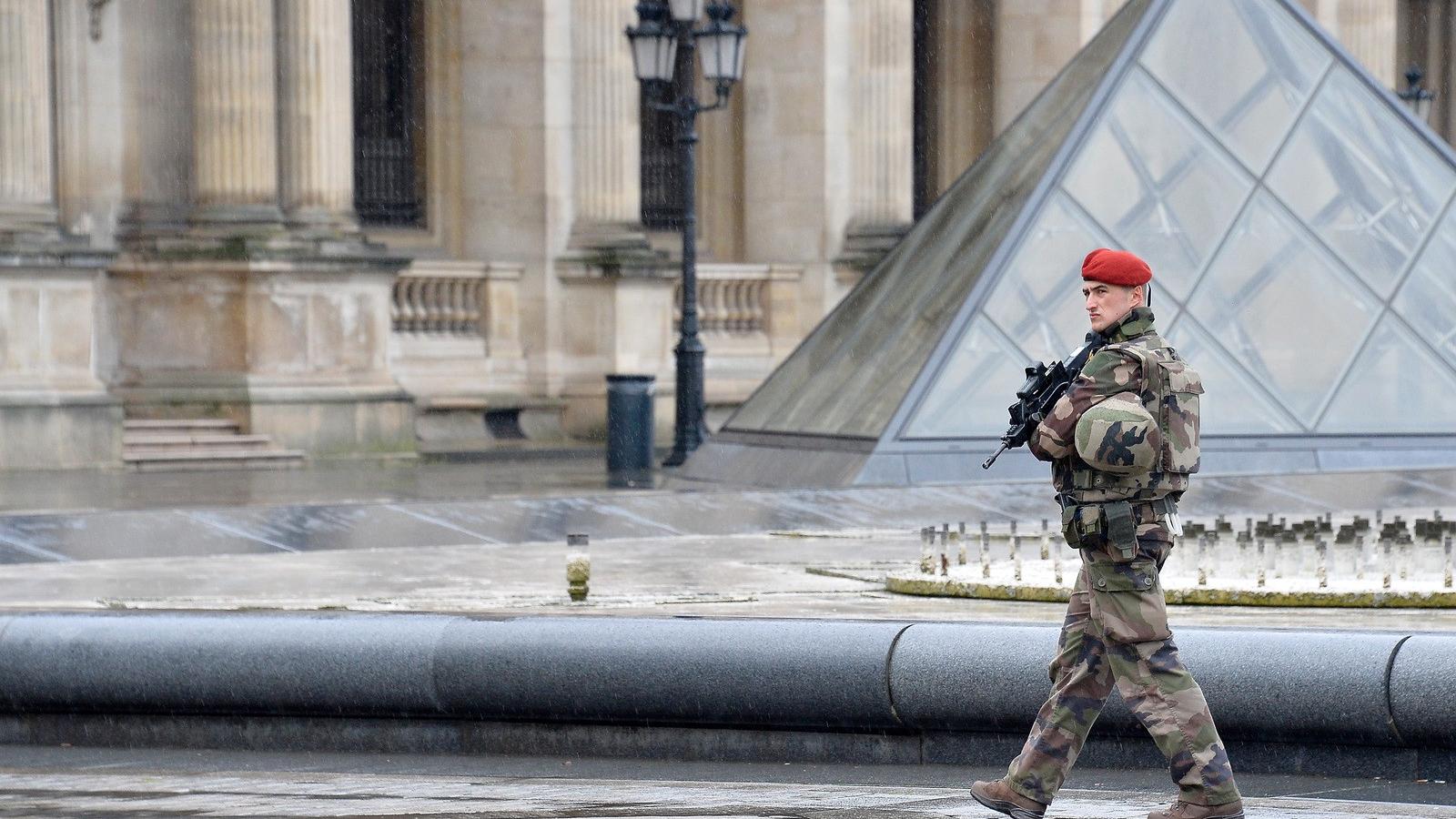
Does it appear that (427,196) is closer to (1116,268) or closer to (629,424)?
(629,424)

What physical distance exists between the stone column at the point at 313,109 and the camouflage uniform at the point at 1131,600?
1793 cm

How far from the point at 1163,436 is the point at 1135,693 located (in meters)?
0.68

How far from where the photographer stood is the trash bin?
22281mm

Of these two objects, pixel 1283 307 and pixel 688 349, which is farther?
pixel 688 349

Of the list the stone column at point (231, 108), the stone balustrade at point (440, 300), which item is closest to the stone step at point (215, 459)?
the stone column at point (231, 108)

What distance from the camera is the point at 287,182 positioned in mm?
24516

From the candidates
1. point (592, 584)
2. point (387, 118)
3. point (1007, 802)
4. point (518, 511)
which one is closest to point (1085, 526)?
point (1007, 802)

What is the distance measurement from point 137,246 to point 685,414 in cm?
549

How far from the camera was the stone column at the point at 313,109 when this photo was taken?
79.5 feet

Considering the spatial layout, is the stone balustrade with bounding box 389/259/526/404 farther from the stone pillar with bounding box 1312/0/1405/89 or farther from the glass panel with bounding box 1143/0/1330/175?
the stone pillar with bounding box 1312/0/1405/89

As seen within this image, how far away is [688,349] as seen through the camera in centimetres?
2259

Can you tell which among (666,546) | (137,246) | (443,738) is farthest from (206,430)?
(443,738)

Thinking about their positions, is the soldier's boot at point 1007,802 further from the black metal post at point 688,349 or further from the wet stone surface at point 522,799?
the black metal post at point 688,349

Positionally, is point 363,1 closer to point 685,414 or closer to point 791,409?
point 685,414
